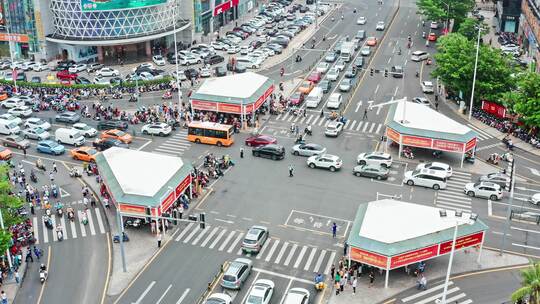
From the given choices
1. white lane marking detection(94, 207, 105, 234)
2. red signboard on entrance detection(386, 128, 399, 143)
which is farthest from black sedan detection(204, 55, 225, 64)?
white lane marking detection(94, 207, 105, 234)

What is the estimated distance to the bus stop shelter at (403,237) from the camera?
51.4m

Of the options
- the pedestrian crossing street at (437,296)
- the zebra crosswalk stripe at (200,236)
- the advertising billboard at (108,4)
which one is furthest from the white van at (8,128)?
the pedestrian crossing street at (437,296)

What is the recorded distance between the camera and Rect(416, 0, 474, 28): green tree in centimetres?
12400

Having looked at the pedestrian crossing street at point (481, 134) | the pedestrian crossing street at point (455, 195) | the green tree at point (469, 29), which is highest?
the green tree at point (469, 29)

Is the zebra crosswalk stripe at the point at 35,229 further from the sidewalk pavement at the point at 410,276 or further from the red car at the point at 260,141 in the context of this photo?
the sidewalk pavement at the point at 410,276

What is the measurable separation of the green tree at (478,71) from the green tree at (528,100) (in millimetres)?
6357

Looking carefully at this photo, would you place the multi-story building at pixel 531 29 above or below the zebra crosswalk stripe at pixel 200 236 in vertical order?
above

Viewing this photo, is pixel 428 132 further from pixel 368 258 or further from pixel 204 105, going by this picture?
pixel 204 105

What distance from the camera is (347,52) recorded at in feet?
382

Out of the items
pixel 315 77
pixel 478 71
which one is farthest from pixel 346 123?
pixel 478 71

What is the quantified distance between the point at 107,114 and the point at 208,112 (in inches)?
567

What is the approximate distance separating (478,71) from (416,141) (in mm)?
21123

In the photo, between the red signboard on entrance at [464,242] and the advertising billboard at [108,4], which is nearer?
the red signboard on entrance at [464,242]

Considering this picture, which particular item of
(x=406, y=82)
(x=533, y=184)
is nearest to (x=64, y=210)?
(x=533, y=184)
